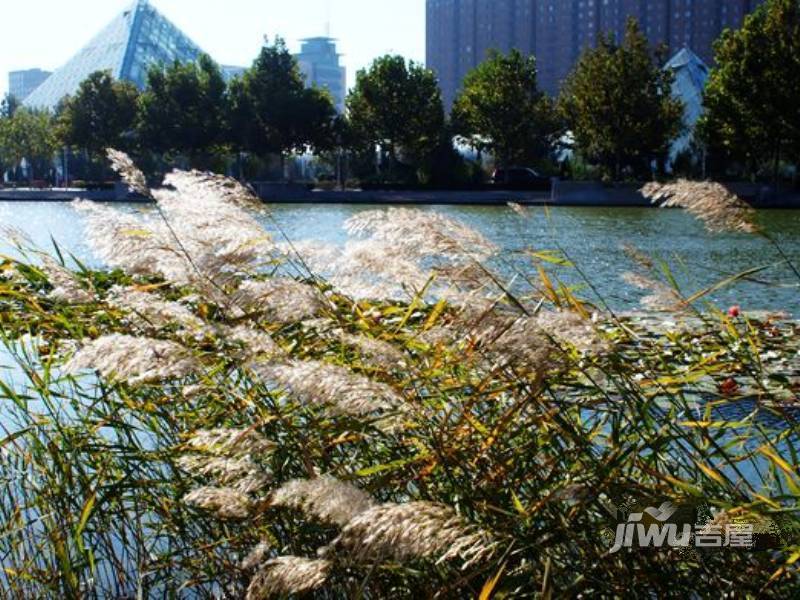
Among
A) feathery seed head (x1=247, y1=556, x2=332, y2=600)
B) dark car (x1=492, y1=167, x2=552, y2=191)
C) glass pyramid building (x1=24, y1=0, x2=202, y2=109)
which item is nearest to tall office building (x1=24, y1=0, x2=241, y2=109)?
glass pyramid building (x1=24, y1=0, x2=202, y2=109)

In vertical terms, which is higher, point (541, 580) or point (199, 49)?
point (199, 49)

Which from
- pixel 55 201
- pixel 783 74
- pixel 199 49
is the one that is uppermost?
pixel 199 49

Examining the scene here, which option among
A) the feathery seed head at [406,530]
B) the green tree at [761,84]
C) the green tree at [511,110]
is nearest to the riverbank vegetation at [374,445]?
the feathery seed head at [406,530]

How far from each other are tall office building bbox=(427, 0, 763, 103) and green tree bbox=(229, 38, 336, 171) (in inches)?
1887

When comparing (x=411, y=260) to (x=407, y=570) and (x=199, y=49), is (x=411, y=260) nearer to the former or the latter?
(x=407, y=570)

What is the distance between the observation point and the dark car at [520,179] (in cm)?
4250

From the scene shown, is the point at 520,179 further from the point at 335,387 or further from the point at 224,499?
the point at 335,387

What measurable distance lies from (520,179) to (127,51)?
43076mm

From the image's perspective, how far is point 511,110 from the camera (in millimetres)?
44156

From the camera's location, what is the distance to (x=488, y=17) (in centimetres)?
10712

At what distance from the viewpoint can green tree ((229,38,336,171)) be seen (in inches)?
1937

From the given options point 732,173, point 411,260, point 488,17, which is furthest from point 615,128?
point 488,17

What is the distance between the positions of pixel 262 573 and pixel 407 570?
0.31 m

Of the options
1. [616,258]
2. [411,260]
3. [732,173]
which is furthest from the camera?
[732,173]
